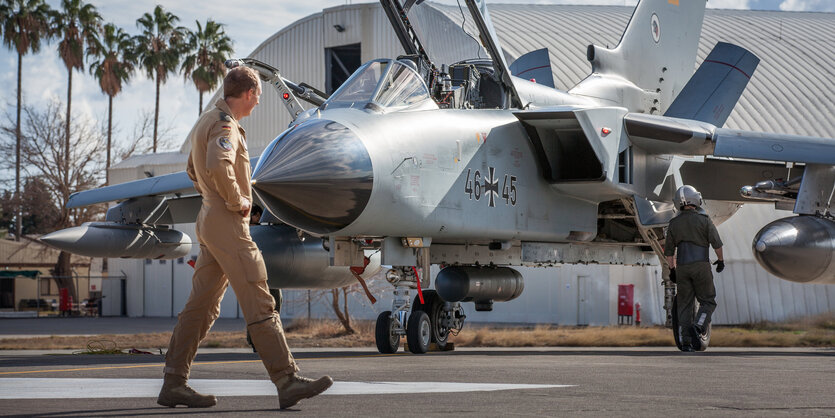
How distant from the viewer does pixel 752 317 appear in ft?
92.8

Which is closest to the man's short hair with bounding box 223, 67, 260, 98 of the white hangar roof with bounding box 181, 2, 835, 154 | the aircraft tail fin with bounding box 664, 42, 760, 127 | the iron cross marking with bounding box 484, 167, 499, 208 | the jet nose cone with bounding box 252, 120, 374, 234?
the jet nose cone with bounding box 252, 120, 374, 234

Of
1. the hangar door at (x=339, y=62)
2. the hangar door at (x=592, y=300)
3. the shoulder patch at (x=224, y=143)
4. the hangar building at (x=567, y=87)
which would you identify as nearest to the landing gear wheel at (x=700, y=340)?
the shoulder patch at (x=224, y=143)

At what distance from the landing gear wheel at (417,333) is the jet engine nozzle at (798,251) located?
13.3 feet

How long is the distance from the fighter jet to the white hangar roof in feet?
53.2

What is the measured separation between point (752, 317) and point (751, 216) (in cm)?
308

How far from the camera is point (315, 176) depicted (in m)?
9.12

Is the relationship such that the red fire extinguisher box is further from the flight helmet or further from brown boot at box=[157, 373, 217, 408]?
brown boot at box=[157, 373, 217, 408]

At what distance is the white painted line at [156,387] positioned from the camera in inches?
245

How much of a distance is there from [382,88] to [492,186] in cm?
190

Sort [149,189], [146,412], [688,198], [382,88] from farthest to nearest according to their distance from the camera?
[149,189] → [688,198] → [382,88] → [146,412]

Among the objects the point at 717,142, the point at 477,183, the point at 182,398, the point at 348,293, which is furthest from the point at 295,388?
the point at 348,293

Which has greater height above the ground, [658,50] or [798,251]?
[658,50]

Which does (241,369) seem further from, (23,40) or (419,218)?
(23,40)

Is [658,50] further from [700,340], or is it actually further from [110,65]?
[110,65]
